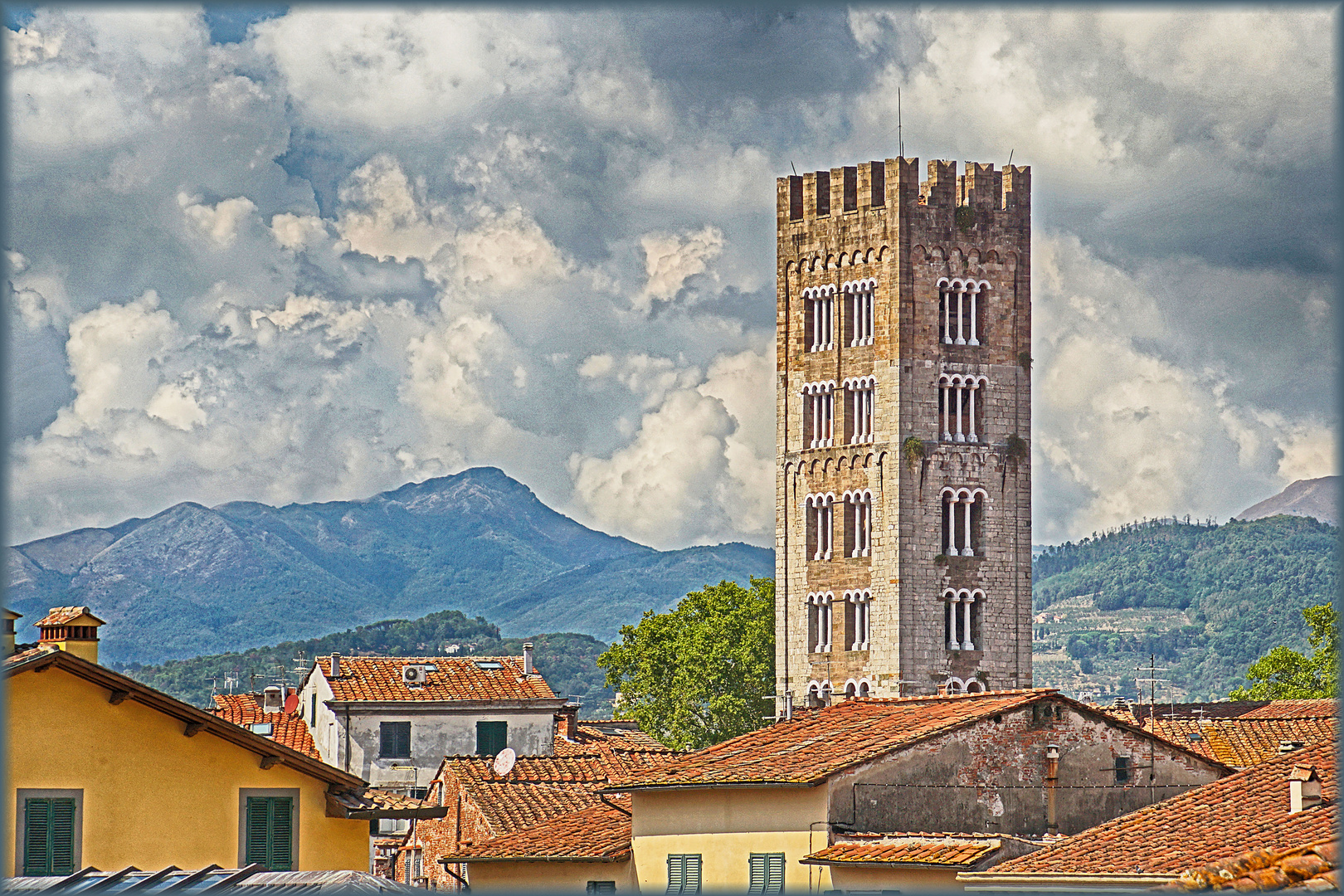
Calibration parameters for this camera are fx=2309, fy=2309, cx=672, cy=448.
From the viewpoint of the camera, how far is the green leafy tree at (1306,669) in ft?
271

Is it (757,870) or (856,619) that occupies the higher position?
(856,619)

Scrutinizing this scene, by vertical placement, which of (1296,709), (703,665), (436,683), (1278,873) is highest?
(703,665)

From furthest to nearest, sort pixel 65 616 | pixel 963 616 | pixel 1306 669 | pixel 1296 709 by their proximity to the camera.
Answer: pixel 1306 669 < pixel 963 616 < pixel 1296 709 < pixel 65 616

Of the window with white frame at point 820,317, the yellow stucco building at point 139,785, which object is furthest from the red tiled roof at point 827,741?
the window with white frame at point 820,317

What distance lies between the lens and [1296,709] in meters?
65.1

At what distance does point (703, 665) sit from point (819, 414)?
14323 millimetres

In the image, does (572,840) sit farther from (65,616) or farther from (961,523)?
(961,523)

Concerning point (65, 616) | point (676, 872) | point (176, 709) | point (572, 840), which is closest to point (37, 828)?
point (176, 709)

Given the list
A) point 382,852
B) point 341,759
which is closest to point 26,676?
point 382,852

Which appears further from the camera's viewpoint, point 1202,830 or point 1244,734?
point 1244,734

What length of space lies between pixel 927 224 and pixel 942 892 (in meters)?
58.3

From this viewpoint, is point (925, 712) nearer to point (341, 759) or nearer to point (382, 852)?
point (382, 852)

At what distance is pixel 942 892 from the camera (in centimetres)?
2508

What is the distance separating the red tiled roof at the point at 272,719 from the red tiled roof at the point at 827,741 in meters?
36.6
